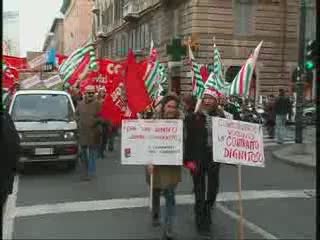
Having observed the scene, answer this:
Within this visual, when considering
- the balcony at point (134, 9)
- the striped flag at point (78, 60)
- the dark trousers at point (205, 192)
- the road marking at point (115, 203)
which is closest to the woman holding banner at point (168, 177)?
the dark trousers at point (205, 192)

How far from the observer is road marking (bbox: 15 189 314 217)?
29.0 feet

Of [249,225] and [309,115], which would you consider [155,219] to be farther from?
[309,115]

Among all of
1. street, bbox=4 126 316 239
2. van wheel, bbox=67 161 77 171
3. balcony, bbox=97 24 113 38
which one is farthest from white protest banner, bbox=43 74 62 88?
balcony, bbox=97 24 113 38

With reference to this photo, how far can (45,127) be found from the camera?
1283 cm

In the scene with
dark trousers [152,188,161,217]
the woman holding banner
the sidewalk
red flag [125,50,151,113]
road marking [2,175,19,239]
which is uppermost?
red flag [125,50,151,113]

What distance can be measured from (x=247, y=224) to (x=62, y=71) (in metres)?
12.0

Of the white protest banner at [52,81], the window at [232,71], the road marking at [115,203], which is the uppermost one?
the window at [232,71]

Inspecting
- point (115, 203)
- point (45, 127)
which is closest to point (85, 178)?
point (45, 127)

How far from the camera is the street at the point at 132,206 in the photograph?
761 centimetres

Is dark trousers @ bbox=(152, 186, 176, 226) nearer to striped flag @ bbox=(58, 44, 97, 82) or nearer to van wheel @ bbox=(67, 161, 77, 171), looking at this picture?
van wheel @ bbox=(67, 161, 77, 171)

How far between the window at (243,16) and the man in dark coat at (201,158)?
29558 millimetres

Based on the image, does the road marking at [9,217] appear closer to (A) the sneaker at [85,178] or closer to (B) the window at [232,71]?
(A) the sneaker at [85,178]

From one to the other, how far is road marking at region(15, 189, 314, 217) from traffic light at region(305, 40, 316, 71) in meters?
5.91

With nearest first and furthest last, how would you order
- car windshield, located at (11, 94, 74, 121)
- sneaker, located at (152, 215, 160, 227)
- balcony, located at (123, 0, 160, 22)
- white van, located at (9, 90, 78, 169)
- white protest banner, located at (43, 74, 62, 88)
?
sneaker, located at (152, 215, 160, 227) → white van, located at (9, 90, 78, 169) → car windshield, located at (11, 94, 74, 121) → white protest banner, located at (43, 74, 62, 88) → balcony, located at (123, 0, 160, 22)
